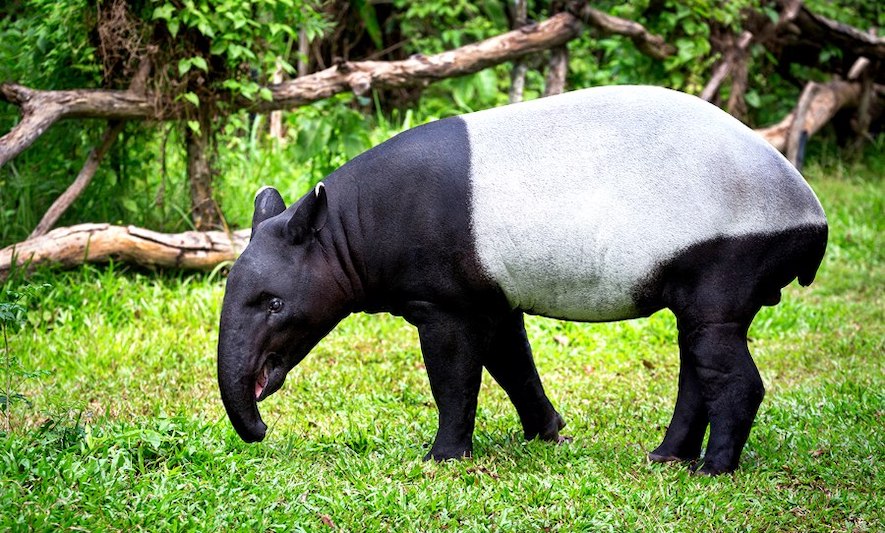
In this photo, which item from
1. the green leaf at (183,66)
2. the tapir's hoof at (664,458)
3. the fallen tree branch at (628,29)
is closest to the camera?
the tapir's hoof at (664,458)

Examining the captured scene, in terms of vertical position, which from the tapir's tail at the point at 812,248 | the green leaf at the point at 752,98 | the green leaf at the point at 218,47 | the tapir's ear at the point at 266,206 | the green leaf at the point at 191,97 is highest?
the tapir's ear at the point at 266,206

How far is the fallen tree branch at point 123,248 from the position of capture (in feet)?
23.1

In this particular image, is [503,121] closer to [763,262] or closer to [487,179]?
[487,179]

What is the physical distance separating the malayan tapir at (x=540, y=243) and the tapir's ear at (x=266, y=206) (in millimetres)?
156

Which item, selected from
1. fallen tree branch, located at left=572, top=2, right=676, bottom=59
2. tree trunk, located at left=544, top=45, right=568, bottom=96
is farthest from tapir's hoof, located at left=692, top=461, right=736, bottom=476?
tree trunk, located at left=544, top=45, right=568, bottom=96

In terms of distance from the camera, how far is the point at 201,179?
8203 millimetres

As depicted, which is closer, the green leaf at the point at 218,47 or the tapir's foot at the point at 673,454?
the tapir's foot at the point at 673,454

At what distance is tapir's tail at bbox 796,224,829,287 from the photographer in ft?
14.8

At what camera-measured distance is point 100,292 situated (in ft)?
23.9

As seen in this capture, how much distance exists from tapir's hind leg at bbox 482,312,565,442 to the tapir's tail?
1.29 m

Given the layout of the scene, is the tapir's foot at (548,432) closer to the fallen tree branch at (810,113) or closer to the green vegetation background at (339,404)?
the green vegetation background at (339,404)

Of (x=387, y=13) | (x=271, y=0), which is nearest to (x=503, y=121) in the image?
(x=271, y=0)

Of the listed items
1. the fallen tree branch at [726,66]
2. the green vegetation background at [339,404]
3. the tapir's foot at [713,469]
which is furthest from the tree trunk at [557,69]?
the tapir's foot at [713,469]

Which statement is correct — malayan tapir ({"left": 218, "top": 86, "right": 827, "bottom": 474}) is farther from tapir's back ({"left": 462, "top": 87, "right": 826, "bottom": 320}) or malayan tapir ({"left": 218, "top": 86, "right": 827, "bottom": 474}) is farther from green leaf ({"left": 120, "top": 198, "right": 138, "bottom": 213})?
green leaf ({"left": 120, "top": 198, "right": 138, "bottom": 213})
